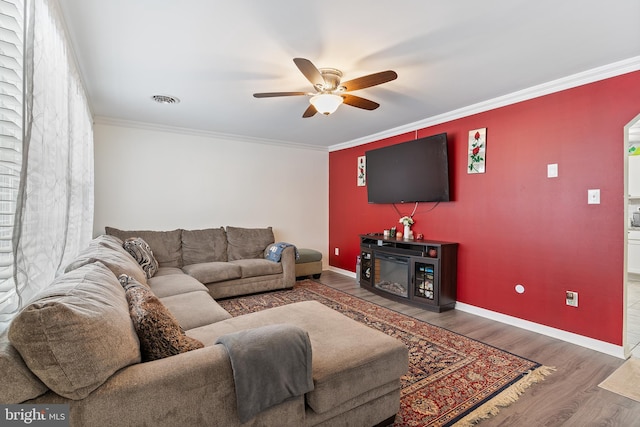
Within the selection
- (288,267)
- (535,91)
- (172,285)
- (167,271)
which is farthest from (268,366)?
(535,91)

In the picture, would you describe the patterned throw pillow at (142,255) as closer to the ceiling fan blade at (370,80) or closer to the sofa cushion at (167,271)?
the sofa cushion at (167,271)

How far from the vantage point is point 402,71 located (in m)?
2.62

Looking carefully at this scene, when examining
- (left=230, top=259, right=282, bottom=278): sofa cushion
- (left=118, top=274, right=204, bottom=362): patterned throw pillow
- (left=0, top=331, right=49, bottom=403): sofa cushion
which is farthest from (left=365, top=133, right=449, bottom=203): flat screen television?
(left=0, top=331, right=49, bottom=403): sofa cushion

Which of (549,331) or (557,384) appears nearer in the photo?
(557,384)

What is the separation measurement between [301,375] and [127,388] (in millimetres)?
662

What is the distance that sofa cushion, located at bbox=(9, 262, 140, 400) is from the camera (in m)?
0.91

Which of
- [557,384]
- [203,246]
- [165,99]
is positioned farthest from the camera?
[203,246]

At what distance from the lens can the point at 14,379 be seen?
889mm

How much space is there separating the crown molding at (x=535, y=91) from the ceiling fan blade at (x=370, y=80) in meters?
1.73

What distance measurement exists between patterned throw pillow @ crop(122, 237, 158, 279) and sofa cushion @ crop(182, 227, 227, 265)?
69cm

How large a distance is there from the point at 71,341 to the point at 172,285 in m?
2.19

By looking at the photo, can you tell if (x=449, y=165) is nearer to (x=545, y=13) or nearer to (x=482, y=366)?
(x=545, y=13)

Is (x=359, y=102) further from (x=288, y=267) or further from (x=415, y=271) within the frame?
(x=288, y=267)

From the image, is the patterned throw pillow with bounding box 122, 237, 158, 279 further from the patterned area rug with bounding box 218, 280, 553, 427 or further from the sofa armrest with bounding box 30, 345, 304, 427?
the sofa armrest with bounding box 30, 345, 304, 427
